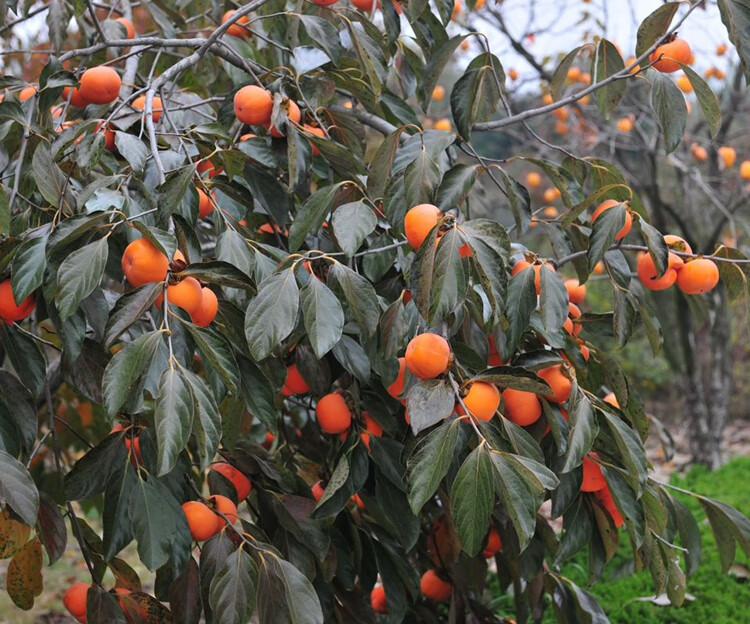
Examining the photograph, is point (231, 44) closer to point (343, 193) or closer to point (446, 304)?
point (343, 193)

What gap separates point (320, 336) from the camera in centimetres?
104

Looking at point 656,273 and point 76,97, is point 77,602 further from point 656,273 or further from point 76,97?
point 656,273

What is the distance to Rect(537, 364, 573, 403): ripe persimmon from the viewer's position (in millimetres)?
1226

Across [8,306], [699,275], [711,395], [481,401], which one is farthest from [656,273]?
[711,395]

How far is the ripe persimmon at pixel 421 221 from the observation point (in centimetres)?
110

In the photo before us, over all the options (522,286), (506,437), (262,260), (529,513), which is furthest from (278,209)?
(529,513)

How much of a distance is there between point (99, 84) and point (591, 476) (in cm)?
105

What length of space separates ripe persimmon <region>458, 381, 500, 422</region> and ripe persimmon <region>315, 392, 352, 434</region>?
0.31 metres

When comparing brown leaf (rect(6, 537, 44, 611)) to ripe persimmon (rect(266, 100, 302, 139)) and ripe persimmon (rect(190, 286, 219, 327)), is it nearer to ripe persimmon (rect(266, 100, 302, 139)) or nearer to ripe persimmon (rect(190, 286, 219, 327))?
ripe persimmon (rect(190, 286, 219, 327))

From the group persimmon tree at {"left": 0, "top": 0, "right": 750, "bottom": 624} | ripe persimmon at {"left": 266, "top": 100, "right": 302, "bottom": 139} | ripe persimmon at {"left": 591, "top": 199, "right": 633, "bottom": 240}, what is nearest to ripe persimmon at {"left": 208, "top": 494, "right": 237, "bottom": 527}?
persimmon tree at {"left": 0, "top": 0, "right": 750, "bottom": 624}

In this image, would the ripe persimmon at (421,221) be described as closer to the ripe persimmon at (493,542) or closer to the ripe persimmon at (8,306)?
the ripe persimmon at (8,306)

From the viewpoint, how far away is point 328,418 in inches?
53.0

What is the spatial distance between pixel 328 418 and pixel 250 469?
178 millimetres

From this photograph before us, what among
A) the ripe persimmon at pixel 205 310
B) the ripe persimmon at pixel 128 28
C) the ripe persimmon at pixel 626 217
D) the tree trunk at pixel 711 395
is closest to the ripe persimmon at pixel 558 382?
the ripe persimmon at pixel 626 217
